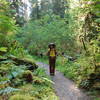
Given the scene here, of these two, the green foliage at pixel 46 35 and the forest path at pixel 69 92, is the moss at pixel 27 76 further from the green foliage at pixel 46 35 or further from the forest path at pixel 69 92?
the green foliage at pixel 46 35

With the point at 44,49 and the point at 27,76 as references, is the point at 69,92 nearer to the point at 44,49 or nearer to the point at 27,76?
the point at 27,76

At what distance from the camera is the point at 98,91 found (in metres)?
6.14

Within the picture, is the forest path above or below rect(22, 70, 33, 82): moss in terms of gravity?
below

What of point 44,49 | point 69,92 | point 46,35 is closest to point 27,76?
point 69,92

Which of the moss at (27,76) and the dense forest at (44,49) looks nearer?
the dense forest at (44,49)

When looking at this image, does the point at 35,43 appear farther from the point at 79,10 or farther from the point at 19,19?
the point at 79,10

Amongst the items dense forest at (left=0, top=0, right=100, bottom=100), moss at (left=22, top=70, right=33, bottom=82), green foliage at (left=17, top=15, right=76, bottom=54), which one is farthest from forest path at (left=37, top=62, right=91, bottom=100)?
green foliage at (left=17, top=15, right=76, bottom=54)

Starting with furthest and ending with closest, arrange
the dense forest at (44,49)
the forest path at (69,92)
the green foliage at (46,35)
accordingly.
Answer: the green foliage at (46,35) → the forest path at (69,92) → the dense forest at (44,49)

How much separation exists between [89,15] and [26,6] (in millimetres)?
29861

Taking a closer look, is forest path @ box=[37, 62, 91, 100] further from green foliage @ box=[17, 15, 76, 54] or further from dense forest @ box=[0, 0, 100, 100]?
green foliage @ box=[17, 15, 76, 54]

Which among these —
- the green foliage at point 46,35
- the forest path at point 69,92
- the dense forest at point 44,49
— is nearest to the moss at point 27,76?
the dense forest at point 44,49

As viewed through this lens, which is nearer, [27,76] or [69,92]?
[27,76]

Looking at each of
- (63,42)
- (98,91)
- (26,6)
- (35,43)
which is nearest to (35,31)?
(35,43)

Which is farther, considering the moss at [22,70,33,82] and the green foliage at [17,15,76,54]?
the green foliage at [17,15,76,54]
